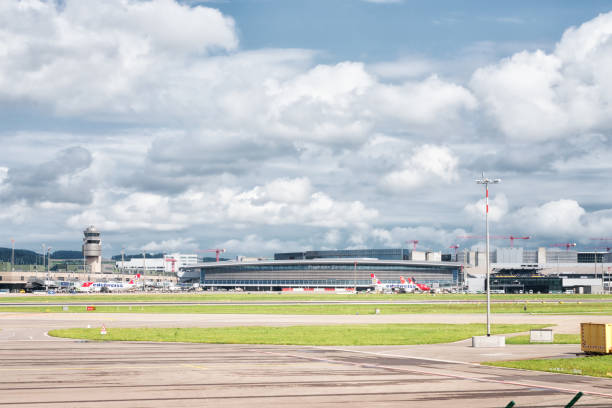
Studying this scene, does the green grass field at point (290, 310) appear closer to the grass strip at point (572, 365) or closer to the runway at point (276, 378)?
the runway at point (276, 378)

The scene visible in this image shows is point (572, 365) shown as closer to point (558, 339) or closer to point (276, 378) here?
point (276, 378)

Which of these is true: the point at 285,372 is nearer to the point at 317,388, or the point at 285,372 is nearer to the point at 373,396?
the point at 317,388

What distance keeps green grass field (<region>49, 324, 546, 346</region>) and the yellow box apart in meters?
13.4

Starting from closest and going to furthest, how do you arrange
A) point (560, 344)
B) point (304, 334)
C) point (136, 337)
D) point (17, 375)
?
point (17, 375) < point (560, 344) < point (136, 337) < point (304, 334)

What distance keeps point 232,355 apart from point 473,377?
1670 centimetres

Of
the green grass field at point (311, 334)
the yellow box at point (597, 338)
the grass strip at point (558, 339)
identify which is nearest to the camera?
the yellow box at point (597, 338)

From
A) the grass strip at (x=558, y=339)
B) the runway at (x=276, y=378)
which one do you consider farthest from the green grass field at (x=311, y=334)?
the runway at (x=276, y=378)

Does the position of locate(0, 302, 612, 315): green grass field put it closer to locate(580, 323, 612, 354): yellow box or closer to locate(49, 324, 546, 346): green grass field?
locate(49, 324, 546, 346): green grass field

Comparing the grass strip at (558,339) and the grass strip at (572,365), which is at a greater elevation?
the grass strip at (572,365)

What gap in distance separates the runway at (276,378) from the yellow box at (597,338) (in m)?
2.57

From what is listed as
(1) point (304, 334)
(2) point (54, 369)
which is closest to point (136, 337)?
(1) point (304, 334)

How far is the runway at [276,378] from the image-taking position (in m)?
24.7

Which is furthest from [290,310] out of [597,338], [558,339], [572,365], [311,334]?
[572,365]

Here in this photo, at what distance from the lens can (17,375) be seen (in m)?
30.8
